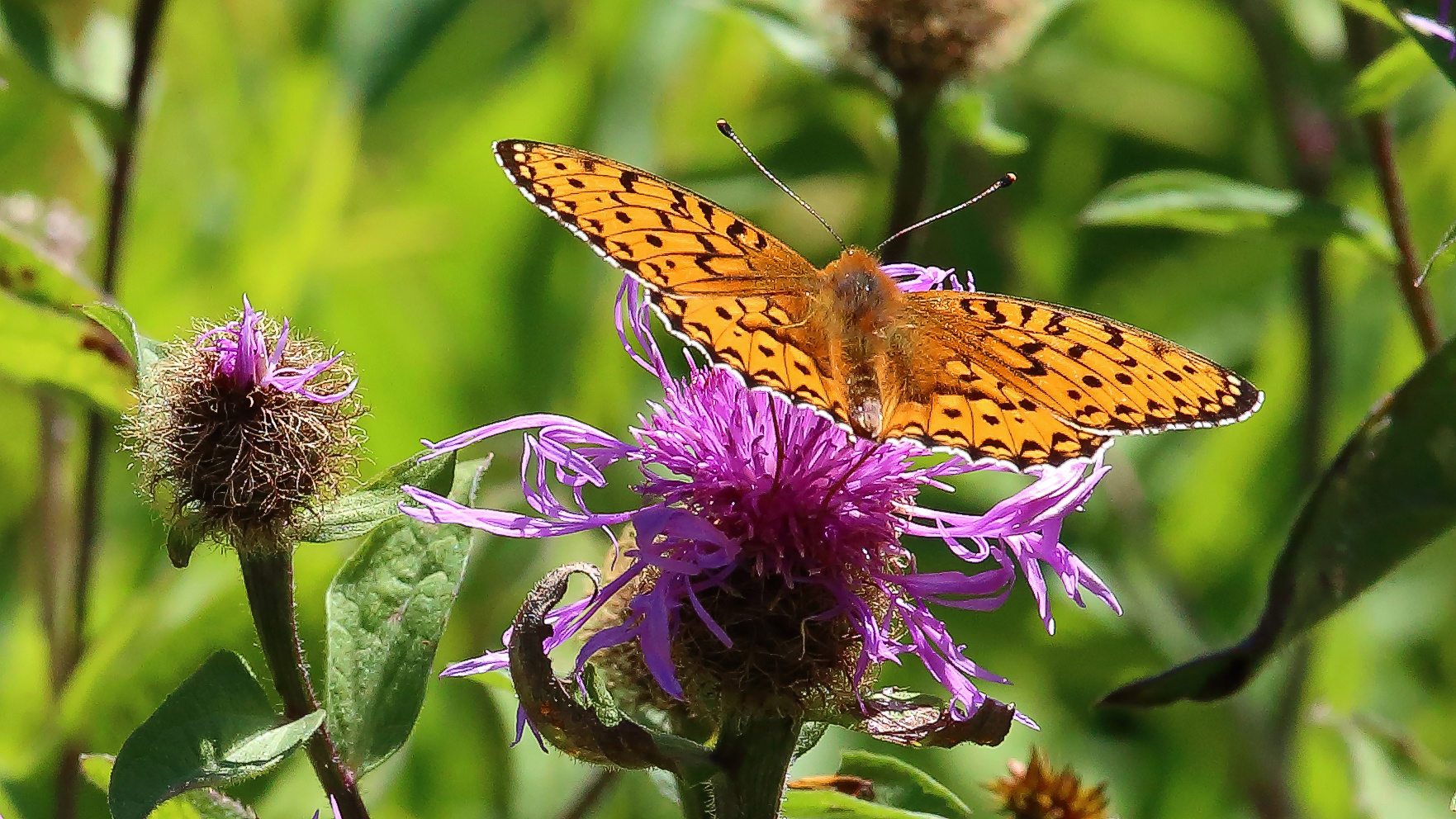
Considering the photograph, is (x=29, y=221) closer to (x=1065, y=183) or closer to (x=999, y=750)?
(x=999, y=750)

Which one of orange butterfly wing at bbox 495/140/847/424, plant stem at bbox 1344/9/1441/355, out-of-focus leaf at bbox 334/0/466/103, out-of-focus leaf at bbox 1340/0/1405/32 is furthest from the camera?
out-of-focus leaf at bbox 334/0/466/103

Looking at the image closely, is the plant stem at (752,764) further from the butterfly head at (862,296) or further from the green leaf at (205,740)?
the butterfly head at (862,296)

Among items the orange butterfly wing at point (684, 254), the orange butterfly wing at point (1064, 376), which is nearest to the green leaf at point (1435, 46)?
the orange butterfly wing at point (1064, 376)

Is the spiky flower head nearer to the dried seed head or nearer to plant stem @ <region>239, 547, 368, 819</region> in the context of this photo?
the dried seed head

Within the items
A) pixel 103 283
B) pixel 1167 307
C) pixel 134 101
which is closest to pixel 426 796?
pixel 103 283

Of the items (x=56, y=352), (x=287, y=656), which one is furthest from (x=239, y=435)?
(x=56, y=352)

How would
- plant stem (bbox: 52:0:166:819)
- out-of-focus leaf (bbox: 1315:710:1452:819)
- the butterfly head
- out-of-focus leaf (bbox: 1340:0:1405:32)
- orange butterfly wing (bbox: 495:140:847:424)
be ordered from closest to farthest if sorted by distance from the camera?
orange butterfly wing (bbox: 495:140:847:424)
out-of-focus leaf (bbox: 1340:0:1405:32)
the butterfly head
out-of-focus leaf (bbox: 1315:710:1452:819)
plant stem (bbox: 52:0:166:819)

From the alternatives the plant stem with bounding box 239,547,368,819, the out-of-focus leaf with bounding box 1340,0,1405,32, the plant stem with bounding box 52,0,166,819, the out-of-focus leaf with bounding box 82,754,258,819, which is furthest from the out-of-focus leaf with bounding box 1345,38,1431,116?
the plant stem with bounding box 52,0,166,819
